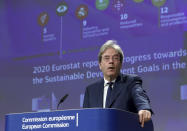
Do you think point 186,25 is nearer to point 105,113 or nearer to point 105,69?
point 105,69

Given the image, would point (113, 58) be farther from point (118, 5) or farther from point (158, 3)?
point (118, 5)

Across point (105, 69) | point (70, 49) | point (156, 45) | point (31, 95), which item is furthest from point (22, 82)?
point (105, 69)

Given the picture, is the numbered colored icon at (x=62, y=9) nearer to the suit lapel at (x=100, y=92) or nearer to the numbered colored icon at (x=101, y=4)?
the numbered colored icon at (x=101, y=4)

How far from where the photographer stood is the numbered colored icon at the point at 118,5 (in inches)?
176

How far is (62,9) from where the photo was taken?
4.95m

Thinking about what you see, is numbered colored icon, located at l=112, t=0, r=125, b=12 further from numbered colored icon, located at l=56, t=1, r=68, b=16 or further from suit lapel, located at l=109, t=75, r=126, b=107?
suit lapel, located at l=109, t=75, r=126, b=107

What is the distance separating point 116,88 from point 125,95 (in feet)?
0.24

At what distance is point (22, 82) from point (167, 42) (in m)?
1.99

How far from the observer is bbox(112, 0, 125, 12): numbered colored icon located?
446 cm

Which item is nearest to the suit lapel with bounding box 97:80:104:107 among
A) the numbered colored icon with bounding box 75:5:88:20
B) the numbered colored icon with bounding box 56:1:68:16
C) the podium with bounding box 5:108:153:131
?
the podium with bounding box 5:108:153:131

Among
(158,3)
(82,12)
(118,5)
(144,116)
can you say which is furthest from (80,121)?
(82,12)

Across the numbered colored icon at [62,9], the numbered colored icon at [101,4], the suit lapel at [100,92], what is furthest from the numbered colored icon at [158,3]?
the suit lapel at [100,92]

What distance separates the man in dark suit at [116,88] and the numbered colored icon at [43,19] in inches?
115

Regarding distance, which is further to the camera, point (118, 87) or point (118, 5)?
point (118, 5)
